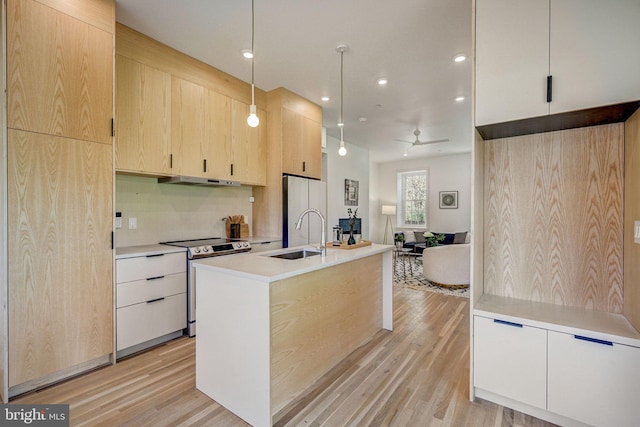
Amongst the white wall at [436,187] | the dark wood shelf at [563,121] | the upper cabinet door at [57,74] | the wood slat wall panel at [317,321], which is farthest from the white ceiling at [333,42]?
the white wall at [436,187]

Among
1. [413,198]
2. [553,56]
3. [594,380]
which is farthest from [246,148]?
[413,198]

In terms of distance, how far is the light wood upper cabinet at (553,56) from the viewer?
151 centimetres

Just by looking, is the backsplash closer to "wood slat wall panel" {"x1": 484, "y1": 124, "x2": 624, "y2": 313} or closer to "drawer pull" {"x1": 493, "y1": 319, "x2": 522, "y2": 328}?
"wood slat wall panel" {"x1": 484, "y1": 124, "x2": 624, "y2": 313}

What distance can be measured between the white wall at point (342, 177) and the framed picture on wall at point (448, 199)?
7.36 ft

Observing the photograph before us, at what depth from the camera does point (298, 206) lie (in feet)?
13.4

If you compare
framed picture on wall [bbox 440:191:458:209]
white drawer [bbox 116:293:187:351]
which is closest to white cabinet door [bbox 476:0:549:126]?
white drawer [bbox 116:293:187:351]

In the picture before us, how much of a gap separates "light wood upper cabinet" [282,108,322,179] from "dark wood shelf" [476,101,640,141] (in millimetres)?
2584

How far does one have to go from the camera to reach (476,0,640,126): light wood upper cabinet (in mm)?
1514

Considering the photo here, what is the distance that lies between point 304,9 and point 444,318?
340cm

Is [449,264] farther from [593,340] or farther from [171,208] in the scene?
[171,208]

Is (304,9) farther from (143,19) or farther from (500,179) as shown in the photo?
(500,179)

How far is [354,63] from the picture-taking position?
10.9ft

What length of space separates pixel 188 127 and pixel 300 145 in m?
1.59

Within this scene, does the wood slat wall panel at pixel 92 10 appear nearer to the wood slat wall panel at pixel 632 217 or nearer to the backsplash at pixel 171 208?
the backsplash at pixel 171 208
